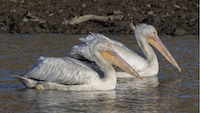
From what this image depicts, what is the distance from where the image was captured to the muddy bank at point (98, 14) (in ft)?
57.7

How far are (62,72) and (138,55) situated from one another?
239cm

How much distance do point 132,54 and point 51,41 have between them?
5.87 meters

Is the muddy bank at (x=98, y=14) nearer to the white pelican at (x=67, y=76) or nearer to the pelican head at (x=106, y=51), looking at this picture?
the pelican head at (x=106, y=51)

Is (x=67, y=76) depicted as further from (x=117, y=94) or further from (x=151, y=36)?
(x=151, y=36)

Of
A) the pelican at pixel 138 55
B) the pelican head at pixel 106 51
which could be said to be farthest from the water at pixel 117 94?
the pelican head at pixel 106 51

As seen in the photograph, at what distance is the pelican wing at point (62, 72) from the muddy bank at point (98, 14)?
30.6ft

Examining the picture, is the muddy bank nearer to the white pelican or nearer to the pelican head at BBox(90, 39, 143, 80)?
the pelican head at BBox(90, 39, 143, 80)

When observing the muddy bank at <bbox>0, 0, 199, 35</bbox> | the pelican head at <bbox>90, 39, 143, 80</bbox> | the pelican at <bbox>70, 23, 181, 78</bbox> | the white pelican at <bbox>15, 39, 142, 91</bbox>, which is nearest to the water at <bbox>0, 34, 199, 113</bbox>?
the white pelican at <bbox>15, 39, 142, 91</bbox>

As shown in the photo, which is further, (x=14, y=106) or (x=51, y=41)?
(x=51, y=41)

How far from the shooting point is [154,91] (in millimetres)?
8016

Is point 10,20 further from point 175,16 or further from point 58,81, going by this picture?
point 58,81

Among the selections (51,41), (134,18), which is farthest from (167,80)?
(134,18)

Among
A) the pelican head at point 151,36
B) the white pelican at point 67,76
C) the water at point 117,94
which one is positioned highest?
the pelican head at point 151,36

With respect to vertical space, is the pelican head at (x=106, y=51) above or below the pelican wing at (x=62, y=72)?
above
